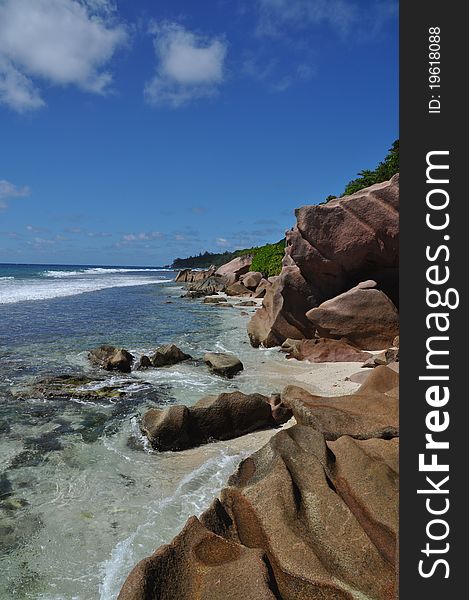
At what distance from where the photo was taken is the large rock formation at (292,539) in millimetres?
3455

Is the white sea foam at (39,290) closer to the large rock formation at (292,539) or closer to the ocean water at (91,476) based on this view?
the ocean water at (91,476)

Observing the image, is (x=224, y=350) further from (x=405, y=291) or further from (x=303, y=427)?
(x=405, y=291)

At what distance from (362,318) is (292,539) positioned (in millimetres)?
11028

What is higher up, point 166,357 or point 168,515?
point 166,357

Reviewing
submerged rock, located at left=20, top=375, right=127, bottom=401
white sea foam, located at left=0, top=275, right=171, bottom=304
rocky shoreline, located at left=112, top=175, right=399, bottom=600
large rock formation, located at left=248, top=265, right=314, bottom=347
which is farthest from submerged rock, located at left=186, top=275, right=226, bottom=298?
rocky shoreline, located at left=112, top=175, right=399, bottom=600

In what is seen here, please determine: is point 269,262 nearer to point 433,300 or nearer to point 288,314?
point 288,314

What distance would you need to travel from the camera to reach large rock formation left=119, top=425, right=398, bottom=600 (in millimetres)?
3455

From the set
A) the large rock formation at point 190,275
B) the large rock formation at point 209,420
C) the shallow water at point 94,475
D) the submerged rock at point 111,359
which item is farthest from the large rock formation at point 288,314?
the large rock formation at point 190,275

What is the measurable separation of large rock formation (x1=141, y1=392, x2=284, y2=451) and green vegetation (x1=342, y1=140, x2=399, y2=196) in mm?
26115

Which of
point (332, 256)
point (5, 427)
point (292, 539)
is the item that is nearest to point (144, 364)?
point (5, 427)

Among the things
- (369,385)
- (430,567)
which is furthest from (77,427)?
(430,567)

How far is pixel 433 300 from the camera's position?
8.73ft

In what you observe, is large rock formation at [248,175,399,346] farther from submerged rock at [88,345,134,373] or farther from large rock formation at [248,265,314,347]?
submerged rock at [88,345,134,373]

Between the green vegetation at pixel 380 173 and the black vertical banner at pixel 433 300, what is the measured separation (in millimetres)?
29741
